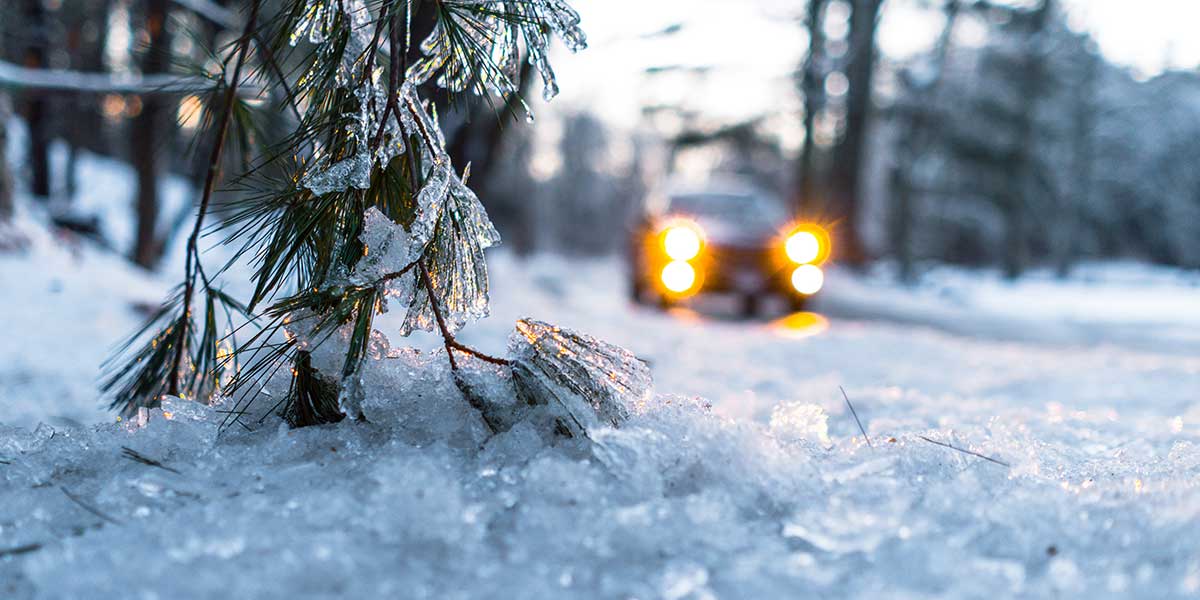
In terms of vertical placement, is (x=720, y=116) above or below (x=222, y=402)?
above

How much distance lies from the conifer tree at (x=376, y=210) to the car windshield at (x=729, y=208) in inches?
286

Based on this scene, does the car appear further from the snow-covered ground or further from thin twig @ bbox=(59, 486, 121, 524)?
thin twig @ bbox=(59, 486, 121, 524)

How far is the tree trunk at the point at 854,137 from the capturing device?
43.8ft

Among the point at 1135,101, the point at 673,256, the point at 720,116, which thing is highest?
the point at 1135,101

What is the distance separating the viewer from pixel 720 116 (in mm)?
16859

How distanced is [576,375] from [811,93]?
500 inches

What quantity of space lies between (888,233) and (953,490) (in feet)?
102

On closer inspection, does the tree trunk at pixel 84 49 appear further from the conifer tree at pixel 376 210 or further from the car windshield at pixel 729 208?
the conifer tree at pixel 376 210

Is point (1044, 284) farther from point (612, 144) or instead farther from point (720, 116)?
point (612, 144)

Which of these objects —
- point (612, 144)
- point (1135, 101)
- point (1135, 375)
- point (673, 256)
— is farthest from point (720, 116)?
point (612, 144)

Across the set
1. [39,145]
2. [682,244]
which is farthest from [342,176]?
[39,145]

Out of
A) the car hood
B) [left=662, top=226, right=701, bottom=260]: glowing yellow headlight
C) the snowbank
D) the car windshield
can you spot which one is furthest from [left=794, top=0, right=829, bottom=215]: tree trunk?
the snowbank

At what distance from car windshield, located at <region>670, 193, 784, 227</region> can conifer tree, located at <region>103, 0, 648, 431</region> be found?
7271mm

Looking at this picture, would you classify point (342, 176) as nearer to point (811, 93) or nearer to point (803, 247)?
point (803, 247)
